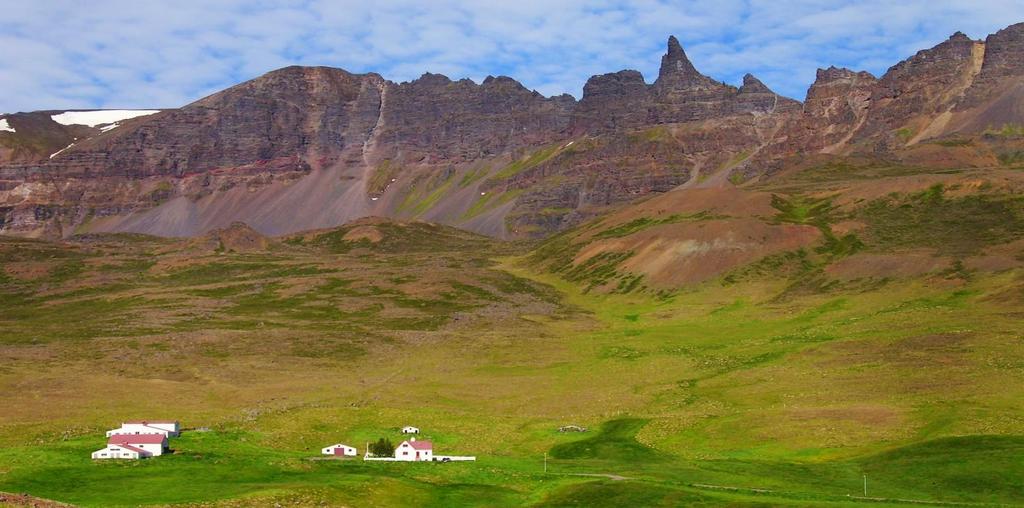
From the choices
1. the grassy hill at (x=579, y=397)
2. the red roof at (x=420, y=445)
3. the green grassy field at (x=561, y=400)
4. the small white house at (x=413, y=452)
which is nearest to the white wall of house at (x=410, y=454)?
the small white house at (x=413, y=452)

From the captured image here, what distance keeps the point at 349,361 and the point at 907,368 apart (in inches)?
2892

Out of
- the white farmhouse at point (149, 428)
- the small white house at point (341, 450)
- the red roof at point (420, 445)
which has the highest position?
the white farmhouse at point (149, 428)

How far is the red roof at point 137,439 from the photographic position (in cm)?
7712

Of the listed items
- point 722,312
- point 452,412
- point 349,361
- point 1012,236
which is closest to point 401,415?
point 452,412

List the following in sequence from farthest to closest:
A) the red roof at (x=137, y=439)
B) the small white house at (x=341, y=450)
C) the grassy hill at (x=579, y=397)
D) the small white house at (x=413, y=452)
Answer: the small white house at (x=341, y=450) < the small white house at (x=413, y=452) < the red roof at (x=137, y=439) < the grassy hill at (x=579, y=397)

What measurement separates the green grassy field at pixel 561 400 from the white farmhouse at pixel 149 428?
1.84 metres

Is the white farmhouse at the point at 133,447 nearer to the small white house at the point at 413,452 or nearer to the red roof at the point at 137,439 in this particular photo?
the red roof at the point at 137,439

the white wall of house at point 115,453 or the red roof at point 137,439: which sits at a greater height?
the red roof at point 137,439

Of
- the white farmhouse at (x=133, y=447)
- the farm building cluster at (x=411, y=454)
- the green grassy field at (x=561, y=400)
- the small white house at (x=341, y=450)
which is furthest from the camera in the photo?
the small white house at (x=341, y=450)

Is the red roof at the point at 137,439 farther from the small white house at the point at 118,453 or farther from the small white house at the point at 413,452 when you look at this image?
the small white house at the point at 413,452

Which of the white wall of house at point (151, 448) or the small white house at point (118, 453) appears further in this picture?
the white wall of house at point (151, 448)

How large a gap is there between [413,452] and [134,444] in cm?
1998

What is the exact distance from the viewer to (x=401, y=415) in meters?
107

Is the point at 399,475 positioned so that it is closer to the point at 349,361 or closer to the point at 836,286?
the point at 349,361
